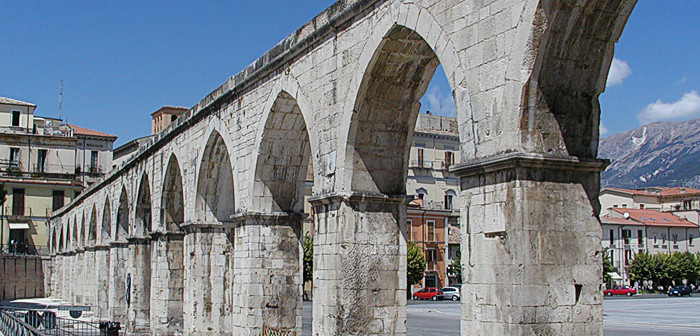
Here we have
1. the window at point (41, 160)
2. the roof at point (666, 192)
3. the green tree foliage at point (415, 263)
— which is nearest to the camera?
the green tree foliage at point (415, 263)

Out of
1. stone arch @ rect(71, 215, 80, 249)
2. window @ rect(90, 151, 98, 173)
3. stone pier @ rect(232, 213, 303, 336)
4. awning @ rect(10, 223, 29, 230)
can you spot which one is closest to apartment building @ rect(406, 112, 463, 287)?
stone arch @ rect(71, 215, 80, 249)

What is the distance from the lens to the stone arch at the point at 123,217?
26.8m

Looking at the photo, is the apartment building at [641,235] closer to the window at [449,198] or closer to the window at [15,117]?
the window at [449,198]

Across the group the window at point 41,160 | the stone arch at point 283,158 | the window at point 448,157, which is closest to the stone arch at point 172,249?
the stone arch at point 283,158

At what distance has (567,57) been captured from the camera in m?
7.57

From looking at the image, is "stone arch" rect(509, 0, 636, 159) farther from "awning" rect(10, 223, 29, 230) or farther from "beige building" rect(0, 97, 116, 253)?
"awning" rect(10, 223, 29, 230)

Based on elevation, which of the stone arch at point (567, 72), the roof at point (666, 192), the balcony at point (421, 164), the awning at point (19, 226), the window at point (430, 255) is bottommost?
the window at point (430, 255)

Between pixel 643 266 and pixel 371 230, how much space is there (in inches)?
1903

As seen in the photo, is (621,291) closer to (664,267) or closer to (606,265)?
(606,265)

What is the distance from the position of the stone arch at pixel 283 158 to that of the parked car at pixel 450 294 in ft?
84.1

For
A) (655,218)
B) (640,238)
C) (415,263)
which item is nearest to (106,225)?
(415,263)

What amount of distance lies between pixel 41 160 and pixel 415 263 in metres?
26.6

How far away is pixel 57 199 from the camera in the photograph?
50.5 metres

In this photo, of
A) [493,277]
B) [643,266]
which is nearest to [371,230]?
[493,277]
